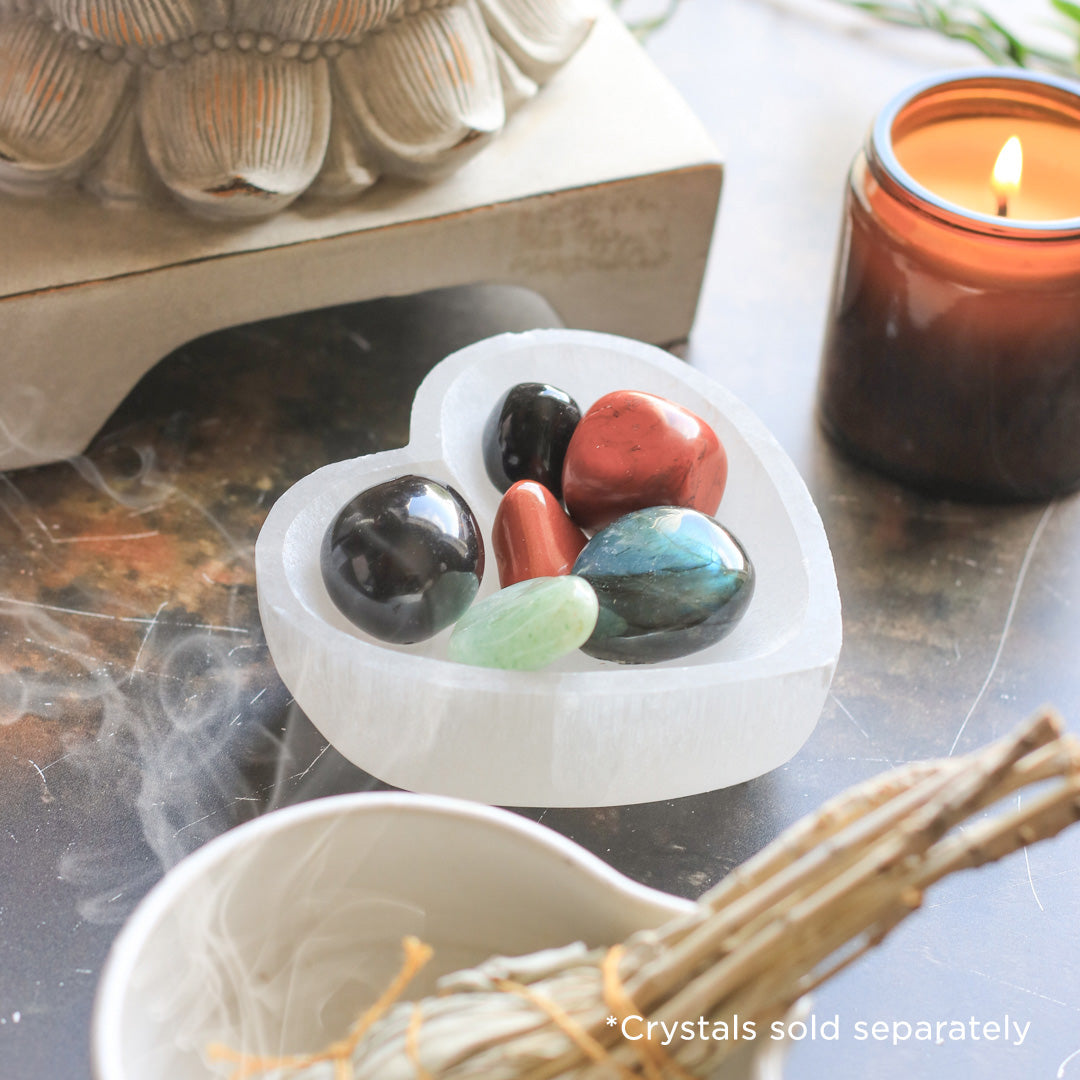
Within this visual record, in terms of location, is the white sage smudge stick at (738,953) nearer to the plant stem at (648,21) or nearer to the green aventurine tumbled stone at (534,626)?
the green aventurine tumbled stone at (534,626)

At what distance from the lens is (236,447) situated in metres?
0.53

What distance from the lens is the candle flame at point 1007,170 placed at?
481mm

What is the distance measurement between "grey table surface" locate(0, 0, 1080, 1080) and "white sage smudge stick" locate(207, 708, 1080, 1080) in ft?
0.39

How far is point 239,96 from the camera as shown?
0.46 metres

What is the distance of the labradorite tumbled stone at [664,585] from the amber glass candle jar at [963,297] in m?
0.14

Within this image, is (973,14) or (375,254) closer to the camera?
(375,254)

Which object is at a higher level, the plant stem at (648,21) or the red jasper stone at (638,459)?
the plant stem at (648,21)

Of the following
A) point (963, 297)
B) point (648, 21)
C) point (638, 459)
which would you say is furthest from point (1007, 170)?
point (648, 21)

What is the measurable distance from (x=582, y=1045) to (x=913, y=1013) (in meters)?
0.16

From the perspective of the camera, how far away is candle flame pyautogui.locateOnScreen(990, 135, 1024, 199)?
18.9 inches

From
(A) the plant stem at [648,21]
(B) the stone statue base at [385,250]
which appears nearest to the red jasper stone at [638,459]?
(B) the stone statue base at [385,250]

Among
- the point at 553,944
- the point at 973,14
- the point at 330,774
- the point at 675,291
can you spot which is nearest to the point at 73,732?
the point at 330,774

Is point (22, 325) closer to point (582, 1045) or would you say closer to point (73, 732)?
point (73, 732)

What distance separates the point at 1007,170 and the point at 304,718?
34cm
